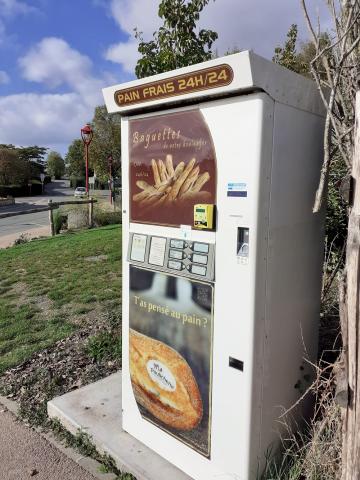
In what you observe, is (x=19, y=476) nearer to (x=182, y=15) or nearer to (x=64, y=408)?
(x=64, y=408)

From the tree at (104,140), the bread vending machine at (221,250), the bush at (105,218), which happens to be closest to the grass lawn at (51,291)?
the bread vending machine at (221,250)

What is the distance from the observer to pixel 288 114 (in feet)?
6.58

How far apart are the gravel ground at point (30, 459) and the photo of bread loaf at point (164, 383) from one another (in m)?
0.62

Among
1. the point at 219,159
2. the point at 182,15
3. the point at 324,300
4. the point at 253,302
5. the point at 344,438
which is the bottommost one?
the point at 344,438

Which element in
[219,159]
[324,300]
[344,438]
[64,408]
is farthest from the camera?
[324,300]

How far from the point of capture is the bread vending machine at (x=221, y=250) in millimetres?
1950

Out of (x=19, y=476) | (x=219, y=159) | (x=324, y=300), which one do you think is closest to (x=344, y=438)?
(x=219, y=159)

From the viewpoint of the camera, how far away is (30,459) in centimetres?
271

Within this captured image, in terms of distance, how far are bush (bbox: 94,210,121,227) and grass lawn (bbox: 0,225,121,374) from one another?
4.83 meters

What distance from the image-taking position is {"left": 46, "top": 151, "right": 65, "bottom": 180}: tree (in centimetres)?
7906

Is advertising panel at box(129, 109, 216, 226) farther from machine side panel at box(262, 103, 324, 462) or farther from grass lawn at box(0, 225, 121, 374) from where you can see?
grass lawn at box(0, 225, 121, 374)

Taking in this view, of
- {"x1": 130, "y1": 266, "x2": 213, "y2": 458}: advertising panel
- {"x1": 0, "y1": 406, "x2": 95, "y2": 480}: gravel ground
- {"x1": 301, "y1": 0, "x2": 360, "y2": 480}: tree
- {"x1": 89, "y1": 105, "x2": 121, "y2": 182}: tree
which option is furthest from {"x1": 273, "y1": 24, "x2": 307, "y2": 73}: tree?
{"x1": 89, "y1": 105, "x2": 121, "y2": 182}: tree

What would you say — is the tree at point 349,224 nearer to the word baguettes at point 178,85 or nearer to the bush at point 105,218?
the word baguettes at point 178,85

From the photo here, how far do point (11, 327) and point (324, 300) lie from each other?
3.81 meters
